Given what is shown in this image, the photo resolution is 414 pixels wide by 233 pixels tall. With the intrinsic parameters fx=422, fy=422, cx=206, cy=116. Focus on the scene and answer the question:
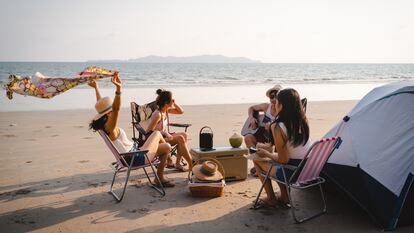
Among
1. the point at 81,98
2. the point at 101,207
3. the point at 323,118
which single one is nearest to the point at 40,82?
the point at 101,207

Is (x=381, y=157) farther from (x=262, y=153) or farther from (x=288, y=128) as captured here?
(x=262, y=153)

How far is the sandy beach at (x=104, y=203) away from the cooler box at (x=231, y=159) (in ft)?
0.50

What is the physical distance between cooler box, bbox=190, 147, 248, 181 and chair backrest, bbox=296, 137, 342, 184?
141cm

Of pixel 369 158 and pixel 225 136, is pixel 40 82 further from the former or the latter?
pixel 225 136

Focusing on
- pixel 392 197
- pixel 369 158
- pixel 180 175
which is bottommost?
pixel 180 175

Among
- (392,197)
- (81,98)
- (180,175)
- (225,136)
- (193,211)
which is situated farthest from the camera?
(81,98)

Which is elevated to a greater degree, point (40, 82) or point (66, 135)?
point (40, 82)

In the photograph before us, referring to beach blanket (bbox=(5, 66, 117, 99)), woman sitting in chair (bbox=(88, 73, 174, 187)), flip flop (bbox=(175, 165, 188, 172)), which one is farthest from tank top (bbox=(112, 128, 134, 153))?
flip flop (bbox=(175, 165, 188, 172))

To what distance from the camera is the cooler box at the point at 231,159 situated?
18.2ft

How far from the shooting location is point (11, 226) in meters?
4.13

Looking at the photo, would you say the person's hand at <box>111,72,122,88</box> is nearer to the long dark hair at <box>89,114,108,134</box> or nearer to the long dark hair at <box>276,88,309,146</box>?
the long dark hair at <box>89,114,108,134</box>

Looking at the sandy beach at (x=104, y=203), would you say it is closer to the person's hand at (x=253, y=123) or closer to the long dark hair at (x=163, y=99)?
the person's hand at (x=253, y=123)

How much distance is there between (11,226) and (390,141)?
385 cm

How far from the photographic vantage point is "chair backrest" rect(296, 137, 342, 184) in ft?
13.2
